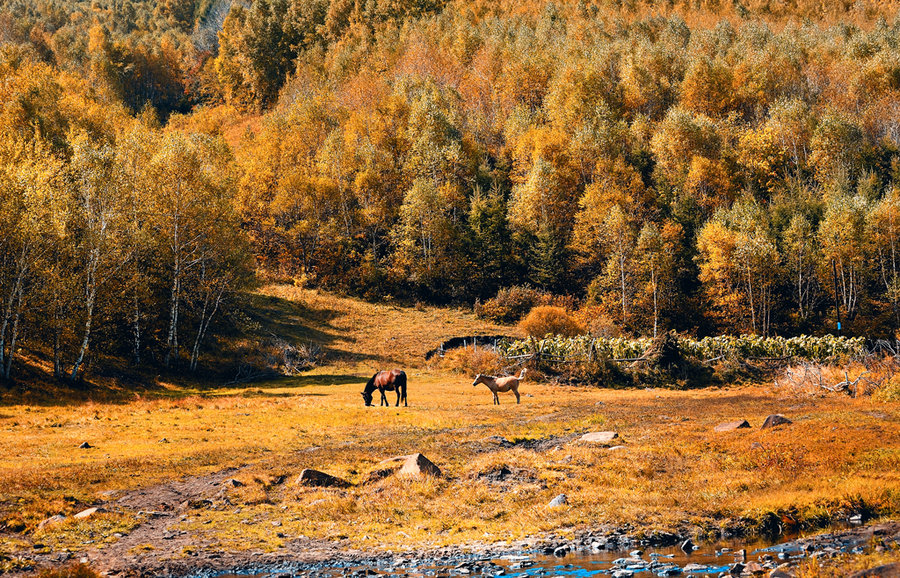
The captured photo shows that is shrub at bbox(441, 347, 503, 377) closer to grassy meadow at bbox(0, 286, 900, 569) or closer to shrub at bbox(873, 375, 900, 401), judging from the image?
grassy meadow at bbox(0, 286, 900, 569)

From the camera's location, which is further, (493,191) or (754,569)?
(493,191)

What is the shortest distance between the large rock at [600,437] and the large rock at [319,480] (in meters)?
9.32

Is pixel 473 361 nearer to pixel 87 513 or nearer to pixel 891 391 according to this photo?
pixel 891 391

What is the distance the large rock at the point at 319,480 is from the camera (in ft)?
63.4

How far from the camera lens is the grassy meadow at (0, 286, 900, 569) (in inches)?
625

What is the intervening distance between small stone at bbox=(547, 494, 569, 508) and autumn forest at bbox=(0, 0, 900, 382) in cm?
3485

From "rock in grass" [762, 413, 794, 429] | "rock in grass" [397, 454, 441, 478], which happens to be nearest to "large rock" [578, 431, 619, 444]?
"rock in grass" [762, 413, 794, 429]

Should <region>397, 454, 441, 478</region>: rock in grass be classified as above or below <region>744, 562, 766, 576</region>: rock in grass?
above

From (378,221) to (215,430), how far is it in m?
57.0

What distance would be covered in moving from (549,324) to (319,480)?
44428 millimetres

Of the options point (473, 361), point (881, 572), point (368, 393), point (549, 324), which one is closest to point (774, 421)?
point (881, 572)

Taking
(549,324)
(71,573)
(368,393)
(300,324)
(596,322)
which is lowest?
(71,573)

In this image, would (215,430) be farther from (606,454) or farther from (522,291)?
(522,291)

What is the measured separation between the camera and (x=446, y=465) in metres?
21.5
